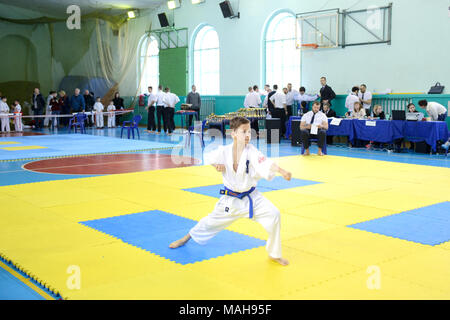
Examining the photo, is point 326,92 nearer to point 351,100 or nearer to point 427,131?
point 351,100

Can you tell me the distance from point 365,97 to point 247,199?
39.6 ft

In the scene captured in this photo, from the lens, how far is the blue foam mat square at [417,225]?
16.7 ft

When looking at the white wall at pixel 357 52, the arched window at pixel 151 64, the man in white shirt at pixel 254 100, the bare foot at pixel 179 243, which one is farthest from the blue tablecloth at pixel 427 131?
the arched window at pixel 151 64

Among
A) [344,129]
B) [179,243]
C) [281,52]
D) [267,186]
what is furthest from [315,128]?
[179,243]

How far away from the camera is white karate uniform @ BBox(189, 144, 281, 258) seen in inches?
161

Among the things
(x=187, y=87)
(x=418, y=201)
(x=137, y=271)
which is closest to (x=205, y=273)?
(x=137, y=271)

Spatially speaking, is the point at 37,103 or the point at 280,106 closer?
the point at 280,106

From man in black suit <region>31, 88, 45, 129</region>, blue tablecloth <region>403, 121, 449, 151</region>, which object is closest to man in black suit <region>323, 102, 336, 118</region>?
blue tablecloth <region>403, 121, 449, 151</region>

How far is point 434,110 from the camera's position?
12531 millimetres

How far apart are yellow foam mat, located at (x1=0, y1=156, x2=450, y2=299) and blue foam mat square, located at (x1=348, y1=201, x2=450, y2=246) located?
0.18 m

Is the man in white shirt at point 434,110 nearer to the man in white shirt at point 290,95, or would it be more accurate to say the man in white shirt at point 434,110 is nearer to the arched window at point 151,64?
the man in white shirt at point 290,95

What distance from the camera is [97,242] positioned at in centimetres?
488

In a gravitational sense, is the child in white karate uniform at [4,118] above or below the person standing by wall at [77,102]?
below
